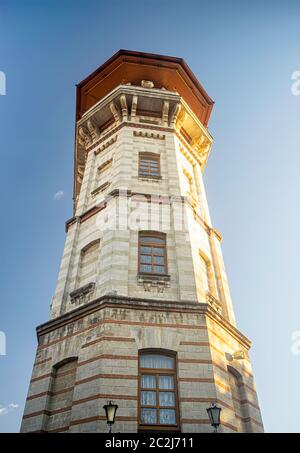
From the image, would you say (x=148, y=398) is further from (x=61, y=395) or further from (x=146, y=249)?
(x=146, y=249)

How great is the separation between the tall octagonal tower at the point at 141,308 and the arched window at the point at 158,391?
0.03 m

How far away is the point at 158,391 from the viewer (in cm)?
1026

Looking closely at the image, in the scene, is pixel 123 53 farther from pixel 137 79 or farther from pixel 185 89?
pixel 185 89

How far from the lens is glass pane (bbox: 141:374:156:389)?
10324 mm

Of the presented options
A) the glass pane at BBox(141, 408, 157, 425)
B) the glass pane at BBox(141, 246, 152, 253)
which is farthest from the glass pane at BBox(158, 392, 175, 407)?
the glass pane at BBox(141, 246, 152, 253)

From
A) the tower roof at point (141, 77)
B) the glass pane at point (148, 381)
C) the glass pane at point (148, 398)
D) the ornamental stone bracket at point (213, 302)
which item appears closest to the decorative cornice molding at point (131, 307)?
the ornamental stone bracket at point (213, 302)

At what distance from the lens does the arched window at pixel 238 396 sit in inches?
446

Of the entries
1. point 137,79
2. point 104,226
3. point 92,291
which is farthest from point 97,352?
point 137,79

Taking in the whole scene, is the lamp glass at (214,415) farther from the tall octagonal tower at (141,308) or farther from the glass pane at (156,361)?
the glass pane at (156,361)

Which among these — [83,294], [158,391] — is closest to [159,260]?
[83,294]

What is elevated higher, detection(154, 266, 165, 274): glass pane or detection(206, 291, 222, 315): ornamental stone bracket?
detection(154, 266, 165, 274): glass pane

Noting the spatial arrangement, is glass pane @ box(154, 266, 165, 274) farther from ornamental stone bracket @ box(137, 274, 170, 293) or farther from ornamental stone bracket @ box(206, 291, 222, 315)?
ornamental stone bracket @ box(206, 291, 222, 315)

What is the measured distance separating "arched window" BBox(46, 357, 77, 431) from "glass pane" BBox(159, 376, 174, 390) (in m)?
2.46

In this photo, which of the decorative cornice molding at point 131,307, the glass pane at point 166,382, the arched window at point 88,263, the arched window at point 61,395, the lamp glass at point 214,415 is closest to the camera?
the lamp glass at point 214,415
